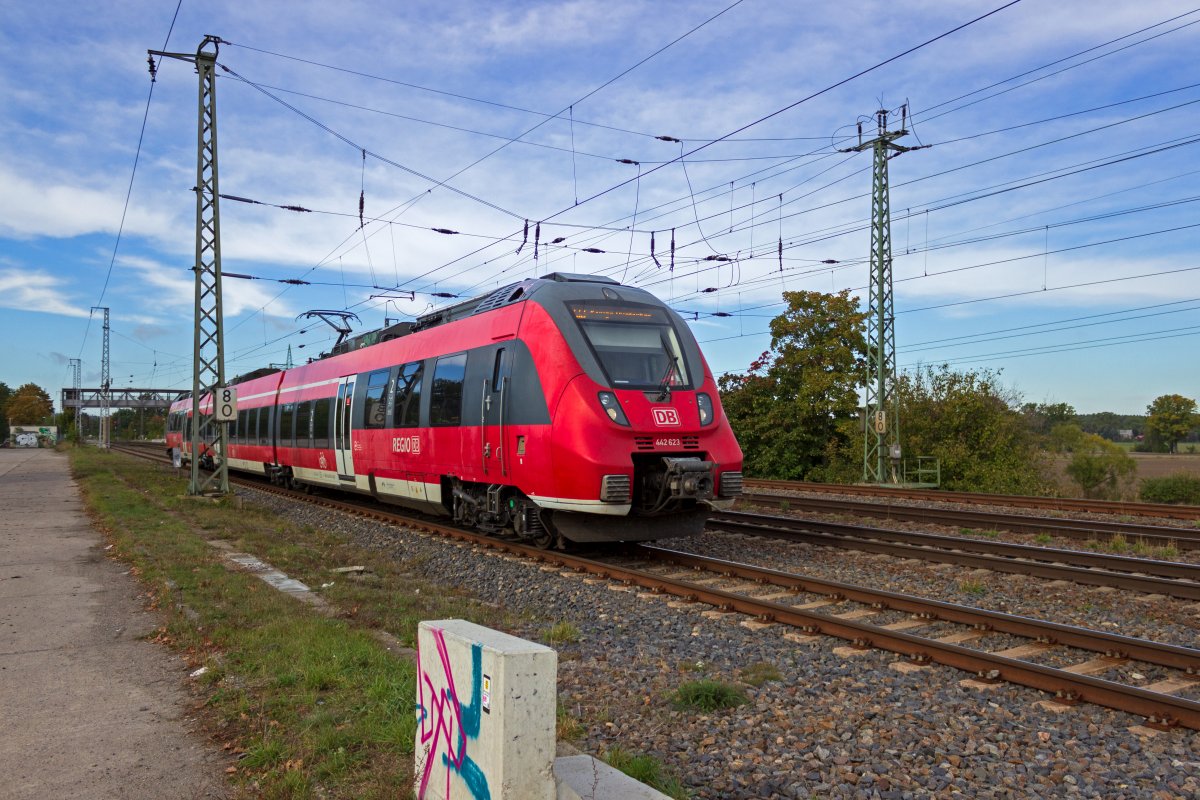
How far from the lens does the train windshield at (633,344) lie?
10336 millimetres

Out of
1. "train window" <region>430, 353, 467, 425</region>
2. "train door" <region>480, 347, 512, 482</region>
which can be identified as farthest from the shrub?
"train door" <region>480, 347, 512, 482</region>

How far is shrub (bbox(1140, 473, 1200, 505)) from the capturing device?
2820 centimetres

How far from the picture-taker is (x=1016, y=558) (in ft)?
35.4

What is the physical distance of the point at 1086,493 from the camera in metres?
32.7

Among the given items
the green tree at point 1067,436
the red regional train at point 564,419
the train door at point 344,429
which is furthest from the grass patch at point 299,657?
the green tree at point 1067,436

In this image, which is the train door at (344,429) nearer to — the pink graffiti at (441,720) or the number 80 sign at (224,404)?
the number 80 sign at (224,404)

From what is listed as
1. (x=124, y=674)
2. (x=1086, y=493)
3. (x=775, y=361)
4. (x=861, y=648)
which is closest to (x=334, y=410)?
(x=124, y=674)

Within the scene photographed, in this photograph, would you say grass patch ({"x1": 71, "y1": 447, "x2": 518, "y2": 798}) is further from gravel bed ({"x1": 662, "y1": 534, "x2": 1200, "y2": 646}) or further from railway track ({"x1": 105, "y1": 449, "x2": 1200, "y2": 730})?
gravel bed ({"x1": 662, "y1": 534, "x2": 1200, "y2": 646})

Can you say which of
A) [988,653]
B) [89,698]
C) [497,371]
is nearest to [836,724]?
[988,653]

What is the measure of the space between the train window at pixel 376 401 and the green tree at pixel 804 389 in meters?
21.1

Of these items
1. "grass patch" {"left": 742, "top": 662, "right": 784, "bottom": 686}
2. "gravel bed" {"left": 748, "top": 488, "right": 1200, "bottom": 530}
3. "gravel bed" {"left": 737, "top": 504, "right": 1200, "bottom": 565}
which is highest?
"gravel bed" {"left": 748, "top": 488, "right": 1200, "bottom": 530}

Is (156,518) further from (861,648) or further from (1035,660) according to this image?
(1035,660)

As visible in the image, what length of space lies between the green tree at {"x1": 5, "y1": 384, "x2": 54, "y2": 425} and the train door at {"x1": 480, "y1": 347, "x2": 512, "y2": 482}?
125424mm

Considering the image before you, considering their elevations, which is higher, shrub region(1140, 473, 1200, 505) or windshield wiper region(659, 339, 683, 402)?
windshield wiper region(659, 339, 683, 402)
